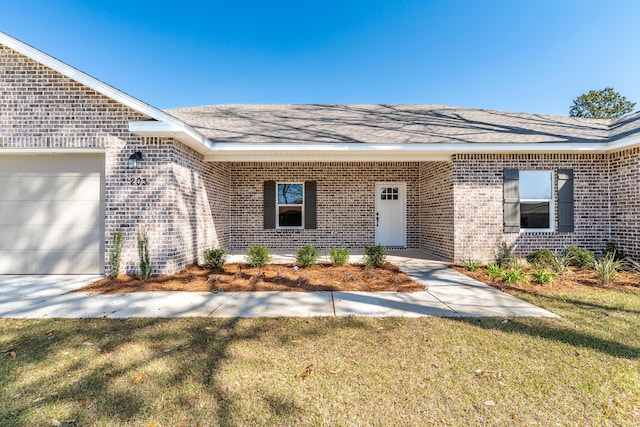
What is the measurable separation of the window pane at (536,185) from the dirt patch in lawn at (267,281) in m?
4.33

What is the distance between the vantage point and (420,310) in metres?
4.15

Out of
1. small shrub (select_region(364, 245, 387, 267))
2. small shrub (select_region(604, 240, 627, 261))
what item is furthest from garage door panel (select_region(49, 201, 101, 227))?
small shrub (select_region(604, 240, 627, 261))

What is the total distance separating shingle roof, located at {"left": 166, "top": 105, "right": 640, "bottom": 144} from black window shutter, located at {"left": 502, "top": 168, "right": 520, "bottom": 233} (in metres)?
0.92

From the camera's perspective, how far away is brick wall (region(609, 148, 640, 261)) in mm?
7105

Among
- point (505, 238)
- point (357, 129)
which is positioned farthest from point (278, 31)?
point (505, 238)

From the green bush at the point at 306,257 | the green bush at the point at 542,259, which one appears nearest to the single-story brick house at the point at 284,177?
the green bush at the point at 542,259

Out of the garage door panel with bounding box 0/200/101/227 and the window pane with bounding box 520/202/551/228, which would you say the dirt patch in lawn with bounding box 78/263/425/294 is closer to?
the garage door panel with bounding box 0/200/101/227

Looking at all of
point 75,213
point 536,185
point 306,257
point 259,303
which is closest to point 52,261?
point 75,213

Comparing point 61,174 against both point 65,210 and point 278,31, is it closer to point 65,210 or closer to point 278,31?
point 65,210

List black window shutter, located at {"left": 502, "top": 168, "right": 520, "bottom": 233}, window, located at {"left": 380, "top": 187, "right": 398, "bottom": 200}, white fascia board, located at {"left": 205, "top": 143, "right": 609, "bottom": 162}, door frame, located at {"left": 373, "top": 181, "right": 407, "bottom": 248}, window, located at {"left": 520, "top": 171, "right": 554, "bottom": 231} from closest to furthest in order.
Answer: white fascia board, located at {"left": 205, "top": 143, "right": 609, "bottom": 162} < black window shutter, located at {"left": 502, "top": 168, "right": 520, "bottom": 233} < window, located at {"left": 520, "top": 171, "right": 554, "bottom": 231} < door frame, located at {"left": 373, "top": 181, "right": 407, "bottom": 248} < window, located at {"left": 380, "top": 187, "right": 398, "bottom": 200}

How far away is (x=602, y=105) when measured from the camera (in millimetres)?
29000

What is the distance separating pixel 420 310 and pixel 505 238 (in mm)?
5076

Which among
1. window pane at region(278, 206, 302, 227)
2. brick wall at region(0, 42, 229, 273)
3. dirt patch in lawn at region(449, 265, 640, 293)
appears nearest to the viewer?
dirt patch in lawn at region(449, 265, 640, 293)

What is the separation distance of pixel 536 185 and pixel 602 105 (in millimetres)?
31933
